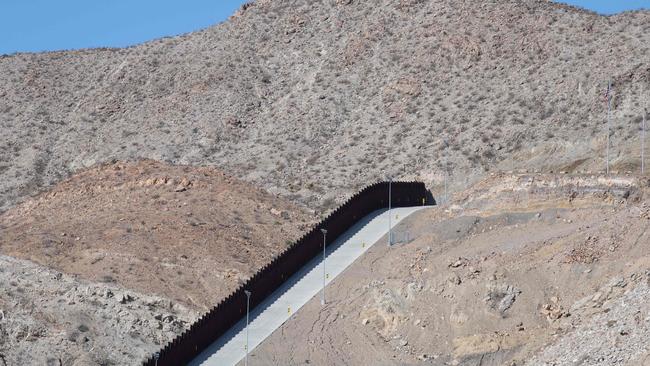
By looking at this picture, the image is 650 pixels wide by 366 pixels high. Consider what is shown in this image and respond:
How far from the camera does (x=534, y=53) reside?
80.1 m

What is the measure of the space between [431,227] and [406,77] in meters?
29.5

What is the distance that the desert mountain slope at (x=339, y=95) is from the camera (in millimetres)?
71000

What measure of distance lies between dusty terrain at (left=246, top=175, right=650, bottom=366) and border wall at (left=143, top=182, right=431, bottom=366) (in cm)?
216

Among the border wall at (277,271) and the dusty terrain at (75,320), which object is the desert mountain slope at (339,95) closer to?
the border wall at (277,271)

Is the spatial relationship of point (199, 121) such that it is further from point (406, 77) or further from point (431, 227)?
point (431, 227)

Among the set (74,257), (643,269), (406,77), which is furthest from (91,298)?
(406,77)

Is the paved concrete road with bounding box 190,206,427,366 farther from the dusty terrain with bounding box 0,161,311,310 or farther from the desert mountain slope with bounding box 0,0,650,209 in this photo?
the desert mountain slope with bounding box 0,0,650,209

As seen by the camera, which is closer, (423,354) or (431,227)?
(423,354)

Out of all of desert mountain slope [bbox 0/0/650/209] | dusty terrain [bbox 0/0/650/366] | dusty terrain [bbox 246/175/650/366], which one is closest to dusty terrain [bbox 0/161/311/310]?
dusty terrain [bbox 0/0/650/366]

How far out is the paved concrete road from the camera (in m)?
47.1

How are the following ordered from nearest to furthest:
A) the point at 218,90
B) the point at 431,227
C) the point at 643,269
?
the point at 643,269 < the point at 431,227 < the point at 218,90

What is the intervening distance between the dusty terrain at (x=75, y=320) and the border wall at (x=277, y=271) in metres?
1.40

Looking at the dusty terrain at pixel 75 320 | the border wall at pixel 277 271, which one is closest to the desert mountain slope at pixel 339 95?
the border wall at pixel 277 271

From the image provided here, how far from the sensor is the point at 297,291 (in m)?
51.6
